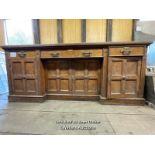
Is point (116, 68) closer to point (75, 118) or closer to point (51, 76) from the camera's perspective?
point (75, 118)

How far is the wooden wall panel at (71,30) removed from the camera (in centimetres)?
347

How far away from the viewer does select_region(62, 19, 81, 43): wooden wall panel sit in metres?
3.47

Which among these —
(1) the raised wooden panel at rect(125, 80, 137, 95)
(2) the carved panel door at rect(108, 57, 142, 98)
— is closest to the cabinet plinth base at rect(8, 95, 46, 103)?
(2) the carved panel door at rect(108, 57, 142, 98)

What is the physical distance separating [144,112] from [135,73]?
0.66 metres

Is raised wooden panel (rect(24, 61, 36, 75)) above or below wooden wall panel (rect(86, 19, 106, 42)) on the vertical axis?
below

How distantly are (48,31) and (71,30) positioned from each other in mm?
673

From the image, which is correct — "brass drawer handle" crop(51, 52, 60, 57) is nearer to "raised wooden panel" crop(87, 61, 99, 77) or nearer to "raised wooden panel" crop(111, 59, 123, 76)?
"raised wooden panel" crop(87, 61, 99, 77)

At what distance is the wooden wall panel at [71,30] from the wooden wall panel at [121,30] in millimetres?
992

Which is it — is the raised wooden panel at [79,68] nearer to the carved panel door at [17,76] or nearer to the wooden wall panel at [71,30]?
the carved panel door at [17,76]

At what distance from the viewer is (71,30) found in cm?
352

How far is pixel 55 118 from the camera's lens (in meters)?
1.69

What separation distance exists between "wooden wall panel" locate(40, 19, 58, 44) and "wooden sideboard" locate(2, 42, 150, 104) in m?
1.41

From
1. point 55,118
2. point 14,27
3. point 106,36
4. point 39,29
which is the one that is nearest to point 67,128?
point 55,118
